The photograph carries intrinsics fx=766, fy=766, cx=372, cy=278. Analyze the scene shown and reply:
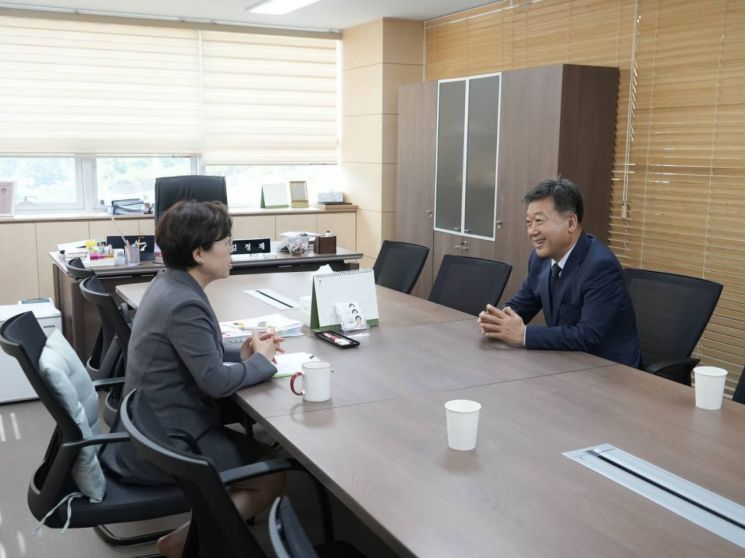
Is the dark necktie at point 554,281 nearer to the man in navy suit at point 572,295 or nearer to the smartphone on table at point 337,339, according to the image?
the man in navy suit at point 572,295

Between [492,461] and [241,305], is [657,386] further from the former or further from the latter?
[241,305]

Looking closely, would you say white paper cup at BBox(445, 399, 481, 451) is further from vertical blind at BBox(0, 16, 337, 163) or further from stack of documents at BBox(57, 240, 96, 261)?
vertical blind at BBox(0, 16, 337, 163)

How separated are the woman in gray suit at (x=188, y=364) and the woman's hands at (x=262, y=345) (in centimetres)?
7

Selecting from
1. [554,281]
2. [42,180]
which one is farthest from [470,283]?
[42,180]

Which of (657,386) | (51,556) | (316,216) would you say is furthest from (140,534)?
(316,216)

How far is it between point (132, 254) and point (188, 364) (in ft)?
9.13

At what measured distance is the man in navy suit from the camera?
118 inches

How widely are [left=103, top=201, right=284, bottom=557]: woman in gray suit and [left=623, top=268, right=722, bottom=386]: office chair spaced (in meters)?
1.68

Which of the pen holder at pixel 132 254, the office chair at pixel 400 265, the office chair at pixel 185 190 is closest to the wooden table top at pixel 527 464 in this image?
the office chair at pixel 400 265

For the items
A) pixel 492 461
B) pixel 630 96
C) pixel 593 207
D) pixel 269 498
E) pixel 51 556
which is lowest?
pixel 51 556

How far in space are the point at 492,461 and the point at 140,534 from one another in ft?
6.09

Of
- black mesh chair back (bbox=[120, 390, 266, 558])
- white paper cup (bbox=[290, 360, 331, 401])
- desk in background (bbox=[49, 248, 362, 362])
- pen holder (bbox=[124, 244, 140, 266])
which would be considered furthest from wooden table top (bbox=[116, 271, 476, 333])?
black mesh chair back (bbox=[120, 390, 266, 558])

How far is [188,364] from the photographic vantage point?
8.00 ft

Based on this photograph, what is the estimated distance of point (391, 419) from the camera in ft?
7.26
